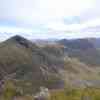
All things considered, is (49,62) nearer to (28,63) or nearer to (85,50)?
(28,63)

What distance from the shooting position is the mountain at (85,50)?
1316 inches

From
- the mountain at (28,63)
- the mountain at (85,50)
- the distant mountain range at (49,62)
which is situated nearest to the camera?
the mountain at (28,63)

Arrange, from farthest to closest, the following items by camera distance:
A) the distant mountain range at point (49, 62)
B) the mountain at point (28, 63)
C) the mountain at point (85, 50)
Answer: the mountain at point (85, 50) → the distant mountain range at point (49, 62) → the mountain at point (28, 63)

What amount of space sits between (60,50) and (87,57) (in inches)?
161

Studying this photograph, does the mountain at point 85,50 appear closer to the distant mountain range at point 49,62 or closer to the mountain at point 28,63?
the distant mountain range at point 49,62

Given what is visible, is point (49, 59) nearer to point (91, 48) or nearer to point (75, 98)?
point (91, 48)

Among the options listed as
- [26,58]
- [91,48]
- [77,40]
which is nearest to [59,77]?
[26,58]

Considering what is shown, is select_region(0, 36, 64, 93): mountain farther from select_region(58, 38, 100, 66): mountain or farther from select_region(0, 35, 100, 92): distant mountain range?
select_region(58, 38, 100, 66): mountain

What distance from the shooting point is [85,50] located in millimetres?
35125

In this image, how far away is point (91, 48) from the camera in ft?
116

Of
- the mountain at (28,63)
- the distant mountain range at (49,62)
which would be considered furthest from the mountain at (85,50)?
the mountain at (28,63)

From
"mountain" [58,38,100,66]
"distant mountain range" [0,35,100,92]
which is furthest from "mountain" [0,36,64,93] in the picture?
"mountain" [58,38,100,66]

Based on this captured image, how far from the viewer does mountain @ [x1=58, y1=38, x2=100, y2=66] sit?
33438 mm

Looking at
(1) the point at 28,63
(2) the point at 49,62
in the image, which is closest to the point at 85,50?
(2) the point at 49,62
